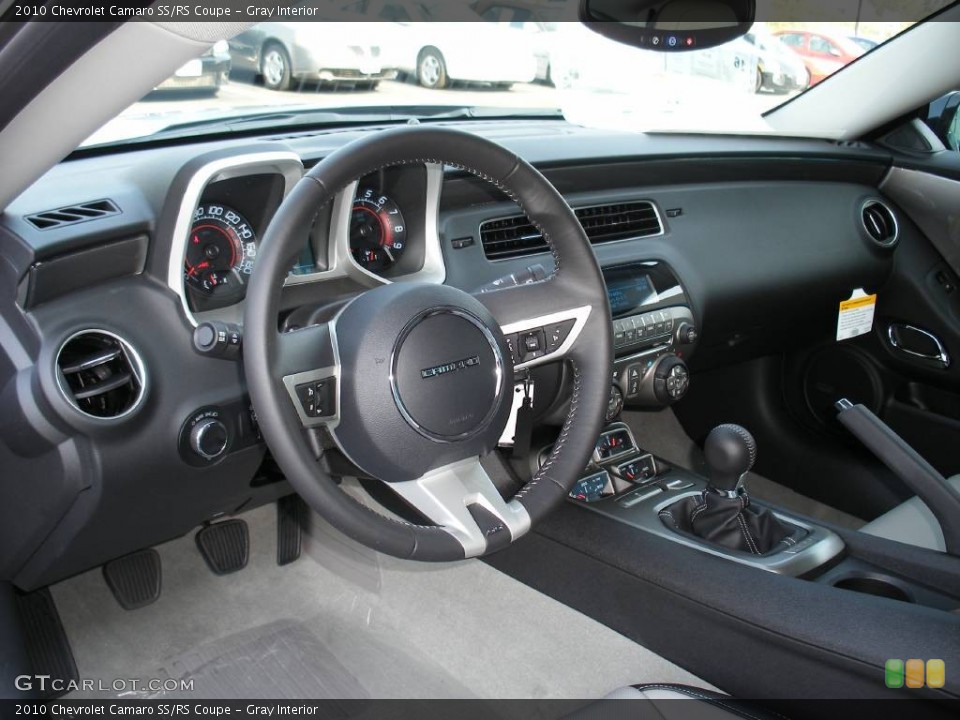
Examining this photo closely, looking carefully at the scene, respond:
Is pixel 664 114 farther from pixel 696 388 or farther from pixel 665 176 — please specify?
pixel 696 388

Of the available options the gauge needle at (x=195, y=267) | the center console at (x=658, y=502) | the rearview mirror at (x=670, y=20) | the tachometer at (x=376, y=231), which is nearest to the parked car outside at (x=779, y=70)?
the rearview mirror at (x=670, y=20)

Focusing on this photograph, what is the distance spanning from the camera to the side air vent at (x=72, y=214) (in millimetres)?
1568

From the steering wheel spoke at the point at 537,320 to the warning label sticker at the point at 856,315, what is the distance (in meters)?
1.65

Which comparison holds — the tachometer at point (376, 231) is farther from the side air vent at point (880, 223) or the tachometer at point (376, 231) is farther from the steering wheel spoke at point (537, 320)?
the side air vent at point (880, 223)

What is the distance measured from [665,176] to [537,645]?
4.32 feet

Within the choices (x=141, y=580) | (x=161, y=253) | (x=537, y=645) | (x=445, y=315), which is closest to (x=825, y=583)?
(x=537, y=645)

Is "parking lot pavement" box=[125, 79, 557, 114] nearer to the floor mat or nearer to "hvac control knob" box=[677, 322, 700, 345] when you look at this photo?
"hvac control knob" box=[677, 322, 700, 345]

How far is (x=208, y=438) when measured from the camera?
171 centimetres

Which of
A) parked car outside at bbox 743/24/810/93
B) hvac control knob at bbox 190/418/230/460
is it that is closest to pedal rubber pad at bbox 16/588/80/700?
hvac control knob at bbox 190/418/230/460

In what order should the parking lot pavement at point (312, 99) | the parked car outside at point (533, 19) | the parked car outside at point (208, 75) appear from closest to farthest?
the parked car outside at point (208, 75)
the parking lot pavement at point (312, 99)
the parked car outside at point (533, 19)

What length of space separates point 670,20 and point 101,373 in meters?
1.32

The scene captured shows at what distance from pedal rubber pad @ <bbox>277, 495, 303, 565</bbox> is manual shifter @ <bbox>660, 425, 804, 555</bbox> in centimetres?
107

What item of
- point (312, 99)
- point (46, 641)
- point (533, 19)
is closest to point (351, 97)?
point (312, 99)

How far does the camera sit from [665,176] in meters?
2.57
